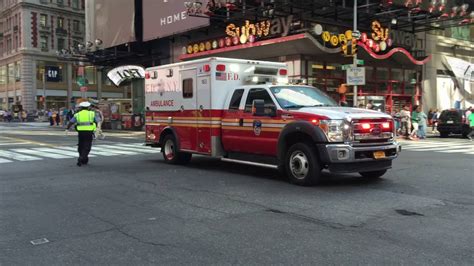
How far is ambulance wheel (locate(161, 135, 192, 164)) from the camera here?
12.8m

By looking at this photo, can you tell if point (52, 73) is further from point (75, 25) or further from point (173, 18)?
point (173, 18)

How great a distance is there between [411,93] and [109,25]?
2387 centimetres

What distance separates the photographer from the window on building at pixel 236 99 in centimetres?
1084

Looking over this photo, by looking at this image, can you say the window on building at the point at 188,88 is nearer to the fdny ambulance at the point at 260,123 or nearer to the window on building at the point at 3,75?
the fdny ambulance at the point at 260,123

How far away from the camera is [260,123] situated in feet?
33.2

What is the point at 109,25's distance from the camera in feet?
128

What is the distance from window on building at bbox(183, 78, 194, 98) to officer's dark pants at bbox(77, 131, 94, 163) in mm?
3263

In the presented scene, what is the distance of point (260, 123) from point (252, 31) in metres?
17.4

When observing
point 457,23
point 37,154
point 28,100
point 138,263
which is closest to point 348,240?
point 138,263

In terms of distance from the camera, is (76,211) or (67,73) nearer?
(76,211)

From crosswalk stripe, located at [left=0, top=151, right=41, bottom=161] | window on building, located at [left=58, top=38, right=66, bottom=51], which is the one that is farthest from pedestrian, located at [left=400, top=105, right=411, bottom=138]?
window on building, located at [left=58, top=38, right=66, bottom=51]

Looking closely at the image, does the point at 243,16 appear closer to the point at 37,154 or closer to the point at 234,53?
the point at 234,53

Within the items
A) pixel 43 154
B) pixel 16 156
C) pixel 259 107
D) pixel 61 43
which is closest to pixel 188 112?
pixel 259 107

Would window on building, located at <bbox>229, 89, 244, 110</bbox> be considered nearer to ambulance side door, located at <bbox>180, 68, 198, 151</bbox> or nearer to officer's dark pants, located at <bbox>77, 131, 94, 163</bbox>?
ambulance side door, located at <bbox>180, 68, 198, 151</bbox>
